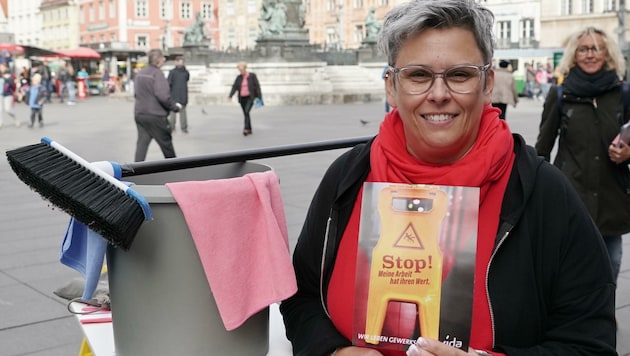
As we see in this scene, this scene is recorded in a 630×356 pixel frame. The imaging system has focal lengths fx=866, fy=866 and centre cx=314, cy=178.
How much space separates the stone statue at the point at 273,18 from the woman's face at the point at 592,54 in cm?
3168

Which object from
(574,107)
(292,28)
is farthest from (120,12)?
(574,107)

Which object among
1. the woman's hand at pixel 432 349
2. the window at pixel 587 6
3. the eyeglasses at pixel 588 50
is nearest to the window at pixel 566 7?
the window at pixel 587 6

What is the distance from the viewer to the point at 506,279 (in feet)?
6.98

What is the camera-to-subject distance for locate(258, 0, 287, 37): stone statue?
120 ft

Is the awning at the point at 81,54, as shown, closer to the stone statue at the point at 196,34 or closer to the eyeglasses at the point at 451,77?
the stone statue at the point at 196,34

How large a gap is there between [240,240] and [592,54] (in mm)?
3728

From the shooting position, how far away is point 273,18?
37188 millimetres

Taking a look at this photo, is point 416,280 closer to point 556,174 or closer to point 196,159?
point 556,174

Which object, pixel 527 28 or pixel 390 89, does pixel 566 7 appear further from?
pixel 390 89

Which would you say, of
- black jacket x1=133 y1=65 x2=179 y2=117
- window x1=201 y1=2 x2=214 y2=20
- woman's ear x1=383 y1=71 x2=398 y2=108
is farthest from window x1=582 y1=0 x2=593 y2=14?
woman's ear x1=383 y1=71 x2=398 y2=108

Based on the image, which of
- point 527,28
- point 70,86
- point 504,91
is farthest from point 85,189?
point 527,28

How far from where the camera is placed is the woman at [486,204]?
2127 millimetres

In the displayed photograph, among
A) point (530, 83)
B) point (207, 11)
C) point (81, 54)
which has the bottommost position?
point (530, 83)

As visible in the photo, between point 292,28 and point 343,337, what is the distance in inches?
1398
